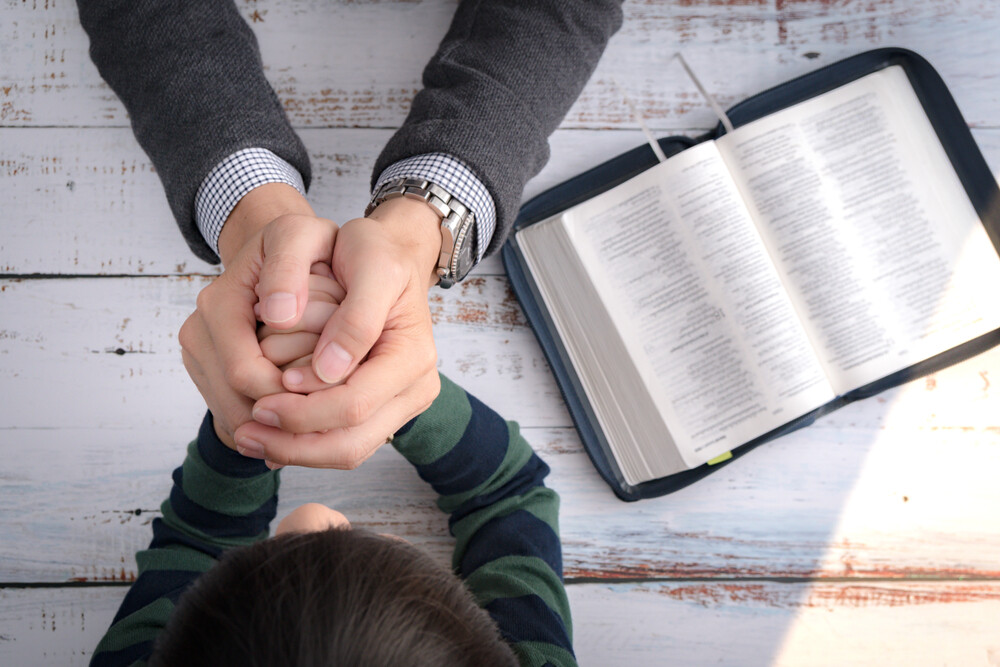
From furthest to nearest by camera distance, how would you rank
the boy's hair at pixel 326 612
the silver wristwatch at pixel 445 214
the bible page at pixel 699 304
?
the bible page at pixel 699 304 → the silver wristwatch at pixel 445 214 → the boy's hair at pixel 326 612

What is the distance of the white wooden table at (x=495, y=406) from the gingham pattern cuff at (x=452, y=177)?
0.17m

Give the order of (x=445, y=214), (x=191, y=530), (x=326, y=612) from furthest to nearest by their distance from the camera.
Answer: (x=191, y=530)
(x=445, y=214)
(x=326, y=612)

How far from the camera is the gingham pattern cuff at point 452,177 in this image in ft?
1.77

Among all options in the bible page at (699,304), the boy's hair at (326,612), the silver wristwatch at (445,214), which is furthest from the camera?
the bible page at (699,304)

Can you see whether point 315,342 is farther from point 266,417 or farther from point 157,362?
point 157,362

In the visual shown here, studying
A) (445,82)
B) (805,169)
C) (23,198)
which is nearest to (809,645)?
(805,169)

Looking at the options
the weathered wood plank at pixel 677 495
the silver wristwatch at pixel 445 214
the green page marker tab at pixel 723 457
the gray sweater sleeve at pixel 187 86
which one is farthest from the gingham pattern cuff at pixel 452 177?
the green page marker tab at pixel 723 457

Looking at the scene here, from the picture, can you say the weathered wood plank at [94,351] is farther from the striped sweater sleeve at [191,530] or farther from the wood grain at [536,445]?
the striped sweater sleeve at [191,530]

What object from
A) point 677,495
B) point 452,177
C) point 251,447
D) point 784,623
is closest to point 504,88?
point 452,177

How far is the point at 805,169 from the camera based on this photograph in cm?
70

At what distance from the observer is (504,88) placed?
0.57 meters

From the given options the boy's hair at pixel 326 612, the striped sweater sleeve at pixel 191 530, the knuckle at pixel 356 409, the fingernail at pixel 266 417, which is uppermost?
the knuckle at pixel 356 409

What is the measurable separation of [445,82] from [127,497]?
582mm

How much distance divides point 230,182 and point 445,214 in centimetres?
19
